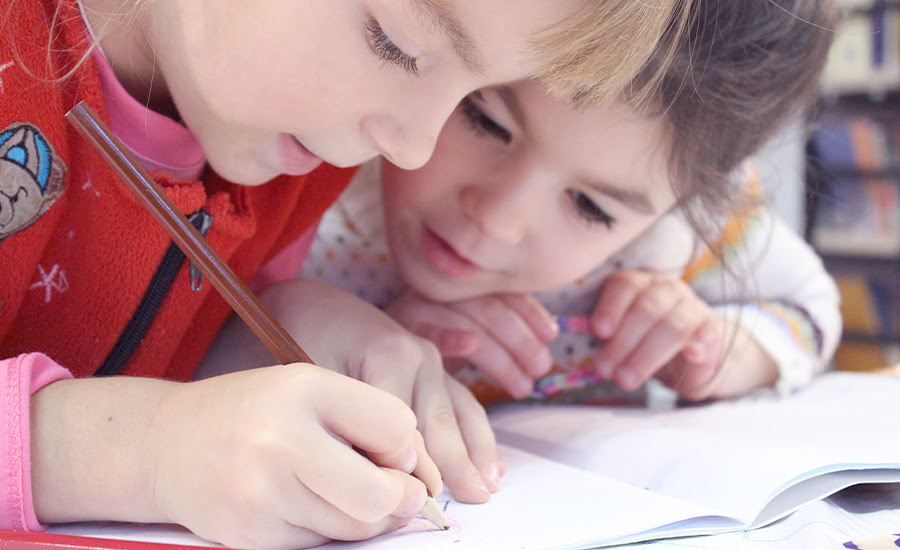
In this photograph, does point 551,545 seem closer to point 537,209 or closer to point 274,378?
point 274,378

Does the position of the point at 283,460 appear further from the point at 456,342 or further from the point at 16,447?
the point at 456,342

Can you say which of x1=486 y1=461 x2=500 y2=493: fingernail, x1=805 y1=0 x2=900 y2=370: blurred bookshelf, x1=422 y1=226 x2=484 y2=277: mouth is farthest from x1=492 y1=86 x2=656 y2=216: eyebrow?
x1=805 y1=0 x2=900 y2=370: blurred bookshelf

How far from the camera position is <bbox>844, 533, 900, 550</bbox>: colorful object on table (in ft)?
1.18

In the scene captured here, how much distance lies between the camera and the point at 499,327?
0.69m

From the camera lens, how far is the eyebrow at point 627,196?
1.90 ft

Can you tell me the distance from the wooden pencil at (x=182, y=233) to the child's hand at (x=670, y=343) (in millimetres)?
415

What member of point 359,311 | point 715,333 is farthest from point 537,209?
A: point 715,333

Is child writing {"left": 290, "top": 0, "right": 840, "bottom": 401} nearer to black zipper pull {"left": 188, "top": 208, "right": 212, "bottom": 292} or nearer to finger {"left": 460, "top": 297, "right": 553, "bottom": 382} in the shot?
finger {"left": 460, "top": 297, "right": 553, "bottom": 382}

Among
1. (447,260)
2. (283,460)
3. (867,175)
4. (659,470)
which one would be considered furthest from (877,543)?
(867,175)

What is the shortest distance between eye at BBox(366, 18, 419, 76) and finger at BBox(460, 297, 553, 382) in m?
0.30

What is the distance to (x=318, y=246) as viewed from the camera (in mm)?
787

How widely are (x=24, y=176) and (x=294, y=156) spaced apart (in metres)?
0.14

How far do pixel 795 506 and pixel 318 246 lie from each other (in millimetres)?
495

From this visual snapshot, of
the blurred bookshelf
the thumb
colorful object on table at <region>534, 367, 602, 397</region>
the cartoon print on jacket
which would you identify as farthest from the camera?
the blurred bookshelf
